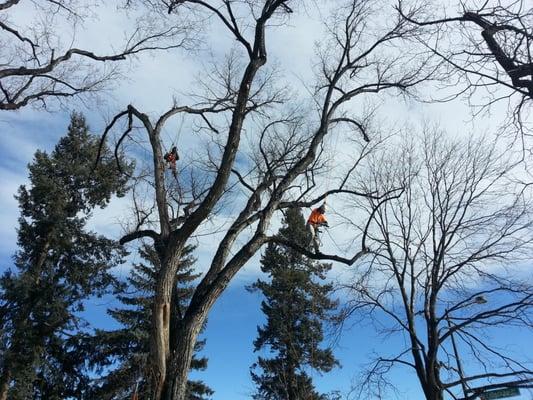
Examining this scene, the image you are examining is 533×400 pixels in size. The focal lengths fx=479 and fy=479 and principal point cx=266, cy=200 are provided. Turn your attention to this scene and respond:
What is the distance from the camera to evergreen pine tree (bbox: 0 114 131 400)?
60.5ft

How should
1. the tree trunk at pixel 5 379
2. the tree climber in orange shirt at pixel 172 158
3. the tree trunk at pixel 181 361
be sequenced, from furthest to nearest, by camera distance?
the tree trunk at pixel 5 379, the tree climber in orange shirt at pixel 172 158, the tree trunk at pixel 181 361

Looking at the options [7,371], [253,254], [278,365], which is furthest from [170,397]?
[278,365]

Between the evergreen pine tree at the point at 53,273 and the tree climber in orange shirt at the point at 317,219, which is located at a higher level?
the evergreen pine tree at the point at 53,273

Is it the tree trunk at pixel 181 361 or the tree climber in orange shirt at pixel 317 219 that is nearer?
the tree trunk at pixel 181 361

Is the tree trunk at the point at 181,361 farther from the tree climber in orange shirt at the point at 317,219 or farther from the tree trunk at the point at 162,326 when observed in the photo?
the tree climber in orange shirt at the point at 317,219

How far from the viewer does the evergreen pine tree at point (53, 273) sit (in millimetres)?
18438

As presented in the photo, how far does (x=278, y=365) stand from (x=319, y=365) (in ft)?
8.00

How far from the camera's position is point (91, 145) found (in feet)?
74.5

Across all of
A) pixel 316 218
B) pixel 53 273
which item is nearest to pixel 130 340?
pixel 53 273

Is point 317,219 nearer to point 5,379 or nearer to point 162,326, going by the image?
point 162,326

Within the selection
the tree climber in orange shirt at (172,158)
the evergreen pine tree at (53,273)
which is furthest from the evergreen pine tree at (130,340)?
the tree climber in orange shirt at (172,158)

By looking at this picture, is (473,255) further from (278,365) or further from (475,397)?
(278,365)

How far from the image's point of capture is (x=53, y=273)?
65.8ft

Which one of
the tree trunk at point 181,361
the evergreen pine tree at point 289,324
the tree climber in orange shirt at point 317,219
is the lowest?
the tree trunk at point 181,361
